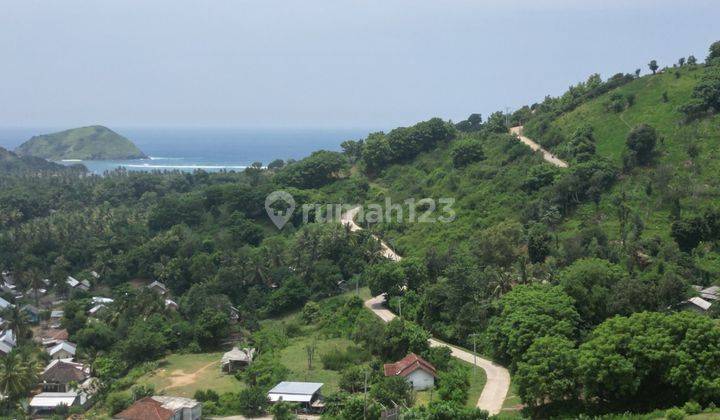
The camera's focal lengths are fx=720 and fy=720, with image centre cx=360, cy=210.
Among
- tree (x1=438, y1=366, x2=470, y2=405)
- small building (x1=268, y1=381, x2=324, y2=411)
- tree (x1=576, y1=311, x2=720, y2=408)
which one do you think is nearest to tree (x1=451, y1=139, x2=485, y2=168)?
tree (x1=438, y1=366, x2=470, y2=405)

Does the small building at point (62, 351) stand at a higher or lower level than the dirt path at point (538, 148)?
lower

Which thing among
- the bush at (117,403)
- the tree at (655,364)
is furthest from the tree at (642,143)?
the bush at (117,403)

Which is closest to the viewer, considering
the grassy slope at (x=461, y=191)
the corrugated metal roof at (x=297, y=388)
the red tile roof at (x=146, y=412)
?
the red tile roof at (x=146, y=412)

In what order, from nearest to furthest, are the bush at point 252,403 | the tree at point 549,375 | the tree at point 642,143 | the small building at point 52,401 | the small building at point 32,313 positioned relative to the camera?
1. the tree at point 549,375
2. the bush at point 252,403
3. the small building at point 52,401
4. the small building at point 32,313
5. the tree at point 642,143

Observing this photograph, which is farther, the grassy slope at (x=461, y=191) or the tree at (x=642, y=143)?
the grassy slope at (x=461, y=191)

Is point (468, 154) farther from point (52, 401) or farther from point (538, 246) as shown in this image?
point (52, 401)

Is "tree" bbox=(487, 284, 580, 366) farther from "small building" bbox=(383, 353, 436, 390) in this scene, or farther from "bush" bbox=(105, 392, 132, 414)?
"bush" bbox=(105, 392, 132, 414)

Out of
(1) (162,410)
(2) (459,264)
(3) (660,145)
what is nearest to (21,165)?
(2) (459,264)

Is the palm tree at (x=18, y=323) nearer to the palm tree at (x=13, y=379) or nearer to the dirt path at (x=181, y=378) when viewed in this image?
the palm tree at (x=13, y=379)

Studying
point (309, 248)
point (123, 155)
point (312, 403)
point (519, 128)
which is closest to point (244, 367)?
point (312, 403)
